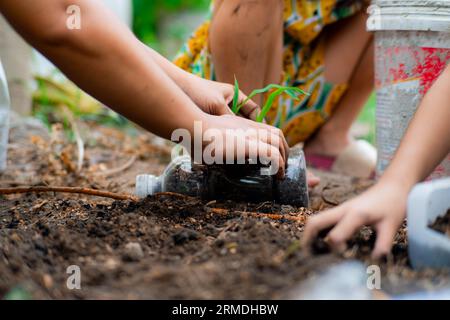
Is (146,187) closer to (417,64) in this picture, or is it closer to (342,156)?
(417,64)

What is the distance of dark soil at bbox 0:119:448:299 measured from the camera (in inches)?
40.2

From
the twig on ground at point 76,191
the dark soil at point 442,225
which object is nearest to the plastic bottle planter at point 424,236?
the dark soil at point 442,225

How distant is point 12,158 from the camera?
8.38ft

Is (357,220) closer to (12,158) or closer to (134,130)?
(12,158)

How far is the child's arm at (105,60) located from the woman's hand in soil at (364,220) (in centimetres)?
36

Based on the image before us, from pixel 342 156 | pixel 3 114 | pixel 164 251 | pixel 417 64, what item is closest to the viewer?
pixel 164 251

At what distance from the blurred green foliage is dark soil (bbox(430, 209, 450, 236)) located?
5.08 m

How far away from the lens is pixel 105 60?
127cm

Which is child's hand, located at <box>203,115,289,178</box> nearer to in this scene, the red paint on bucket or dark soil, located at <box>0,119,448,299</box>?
dark soil, located at <box>0,119,448,299</box>

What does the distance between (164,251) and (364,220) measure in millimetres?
386

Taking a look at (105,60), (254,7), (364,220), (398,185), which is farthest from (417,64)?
(105,60)

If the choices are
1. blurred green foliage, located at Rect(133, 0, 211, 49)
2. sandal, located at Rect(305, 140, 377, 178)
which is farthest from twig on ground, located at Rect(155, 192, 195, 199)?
blurred green foliage, located at Rect(133, 0, 211, 49)

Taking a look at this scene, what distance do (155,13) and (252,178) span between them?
17.1 ft
